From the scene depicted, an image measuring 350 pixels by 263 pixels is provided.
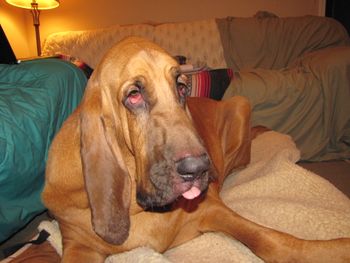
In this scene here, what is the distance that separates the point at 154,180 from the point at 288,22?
4.28 meters

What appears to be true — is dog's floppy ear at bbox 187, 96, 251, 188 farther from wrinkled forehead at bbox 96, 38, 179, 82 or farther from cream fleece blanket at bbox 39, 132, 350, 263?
wrinkled forehead at bbox 96, 38, 179, 82

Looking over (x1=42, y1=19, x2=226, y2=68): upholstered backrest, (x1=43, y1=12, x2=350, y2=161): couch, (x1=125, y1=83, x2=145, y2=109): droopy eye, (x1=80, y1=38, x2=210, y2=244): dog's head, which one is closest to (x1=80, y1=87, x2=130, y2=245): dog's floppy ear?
(x1=80, y1=38, x2=210, y2=244): dog's head

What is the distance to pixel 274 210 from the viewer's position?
198 centimetres

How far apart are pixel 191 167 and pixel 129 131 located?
0.40 metres

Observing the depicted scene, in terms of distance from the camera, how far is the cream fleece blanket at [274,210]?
1.69 meters

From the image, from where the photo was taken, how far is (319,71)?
11.6ft

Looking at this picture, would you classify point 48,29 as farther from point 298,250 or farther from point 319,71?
point 298,250

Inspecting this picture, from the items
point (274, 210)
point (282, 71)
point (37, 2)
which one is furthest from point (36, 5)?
point (274, 210)

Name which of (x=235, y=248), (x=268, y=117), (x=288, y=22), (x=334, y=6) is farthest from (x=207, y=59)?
(x=235, y=248)

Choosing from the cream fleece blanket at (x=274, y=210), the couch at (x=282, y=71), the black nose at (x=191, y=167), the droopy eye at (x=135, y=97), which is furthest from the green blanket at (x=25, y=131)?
the couch at (x=282, y=71)

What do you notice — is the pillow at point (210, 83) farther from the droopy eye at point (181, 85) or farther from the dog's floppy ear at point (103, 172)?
the dog's floppy ear at point (103, 172)

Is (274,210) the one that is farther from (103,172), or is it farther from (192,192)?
(103,172)

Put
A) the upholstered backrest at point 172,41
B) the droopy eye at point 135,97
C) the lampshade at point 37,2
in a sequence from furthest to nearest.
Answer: the lampshade at point 37,2 < the upholstered backrest at point 172,41 < the droopy eye at point 135,97

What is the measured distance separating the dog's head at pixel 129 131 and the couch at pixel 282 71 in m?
1.95
